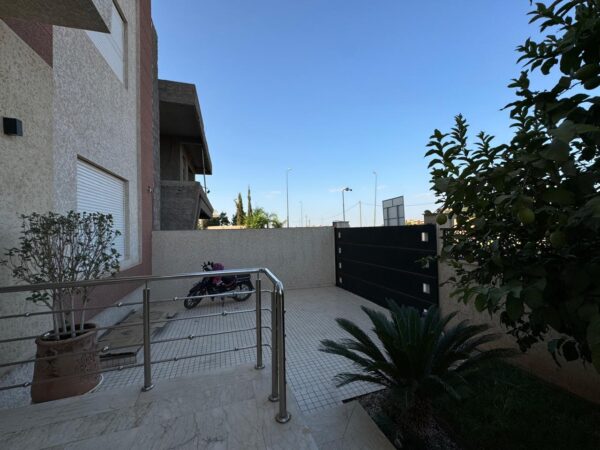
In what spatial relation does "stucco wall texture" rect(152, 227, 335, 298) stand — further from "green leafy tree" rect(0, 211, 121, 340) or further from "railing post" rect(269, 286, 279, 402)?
"railing post" rect(269, 286, 279, 402)

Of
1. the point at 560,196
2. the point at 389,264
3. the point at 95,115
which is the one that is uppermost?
the point at 95,115

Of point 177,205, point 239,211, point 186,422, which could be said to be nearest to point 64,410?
point 186,422

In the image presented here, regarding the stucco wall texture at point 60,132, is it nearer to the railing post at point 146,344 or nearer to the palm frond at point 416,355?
the railing post at point 146,344

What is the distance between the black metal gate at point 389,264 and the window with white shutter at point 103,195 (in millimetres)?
4910

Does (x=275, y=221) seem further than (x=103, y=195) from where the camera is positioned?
Yes

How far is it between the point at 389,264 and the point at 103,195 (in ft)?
17.8

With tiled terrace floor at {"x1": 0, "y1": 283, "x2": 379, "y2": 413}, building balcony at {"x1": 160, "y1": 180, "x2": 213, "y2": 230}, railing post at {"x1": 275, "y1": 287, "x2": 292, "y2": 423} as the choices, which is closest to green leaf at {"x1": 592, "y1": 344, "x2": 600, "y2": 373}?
railing post at {"x1": 275, "y1": 287, "x2": 292, "y2": 423}

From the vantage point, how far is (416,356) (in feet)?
6.93

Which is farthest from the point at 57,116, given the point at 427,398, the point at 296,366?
the point at 427,398

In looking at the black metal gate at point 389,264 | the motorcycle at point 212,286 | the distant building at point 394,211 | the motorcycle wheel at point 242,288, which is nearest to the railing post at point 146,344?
the black metal gate at point 389,264

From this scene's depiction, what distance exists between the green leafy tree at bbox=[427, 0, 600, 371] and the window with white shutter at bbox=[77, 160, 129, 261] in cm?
465

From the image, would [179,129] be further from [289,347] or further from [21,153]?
[289,347]

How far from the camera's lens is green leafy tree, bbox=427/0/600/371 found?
646 millimetres

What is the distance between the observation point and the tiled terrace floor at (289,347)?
275 cm
